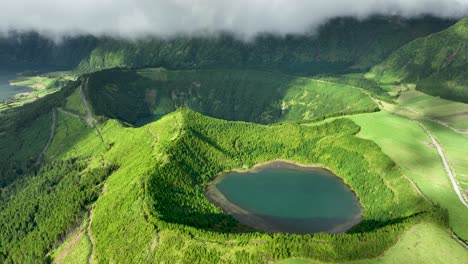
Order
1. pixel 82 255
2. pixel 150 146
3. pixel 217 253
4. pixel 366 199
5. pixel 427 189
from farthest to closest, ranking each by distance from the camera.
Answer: pixel 150 146, pixel 366 199, pixel 427 189, pixel 82 255, pixel 217 253

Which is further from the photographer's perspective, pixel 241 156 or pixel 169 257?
pixel 241 156

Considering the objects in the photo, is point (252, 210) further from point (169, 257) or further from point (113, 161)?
point (113, 161)

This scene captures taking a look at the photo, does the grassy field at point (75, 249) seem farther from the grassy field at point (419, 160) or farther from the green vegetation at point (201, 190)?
the grassy field at point (419, 160)

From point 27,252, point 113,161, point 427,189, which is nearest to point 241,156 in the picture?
point 113,161

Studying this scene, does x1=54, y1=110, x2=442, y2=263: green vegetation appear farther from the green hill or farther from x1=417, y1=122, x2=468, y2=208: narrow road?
x1=417, y1=122, x2=468, y2=208: narrow road

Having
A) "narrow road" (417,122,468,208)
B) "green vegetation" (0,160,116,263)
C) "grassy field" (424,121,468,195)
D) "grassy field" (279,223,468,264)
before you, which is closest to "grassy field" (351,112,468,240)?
"narrow road" (417,122,468,208)

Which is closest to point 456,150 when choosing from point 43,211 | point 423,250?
point 423,250

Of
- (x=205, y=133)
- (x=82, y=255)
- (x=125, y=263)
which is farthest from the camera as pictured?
(x=205, y=133)

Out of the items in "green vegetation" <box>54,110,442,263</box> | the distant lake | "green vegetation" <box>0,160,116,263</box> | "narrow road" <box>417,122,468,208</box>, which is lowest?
"green vegetation" <box>0,160,116,263</box>
